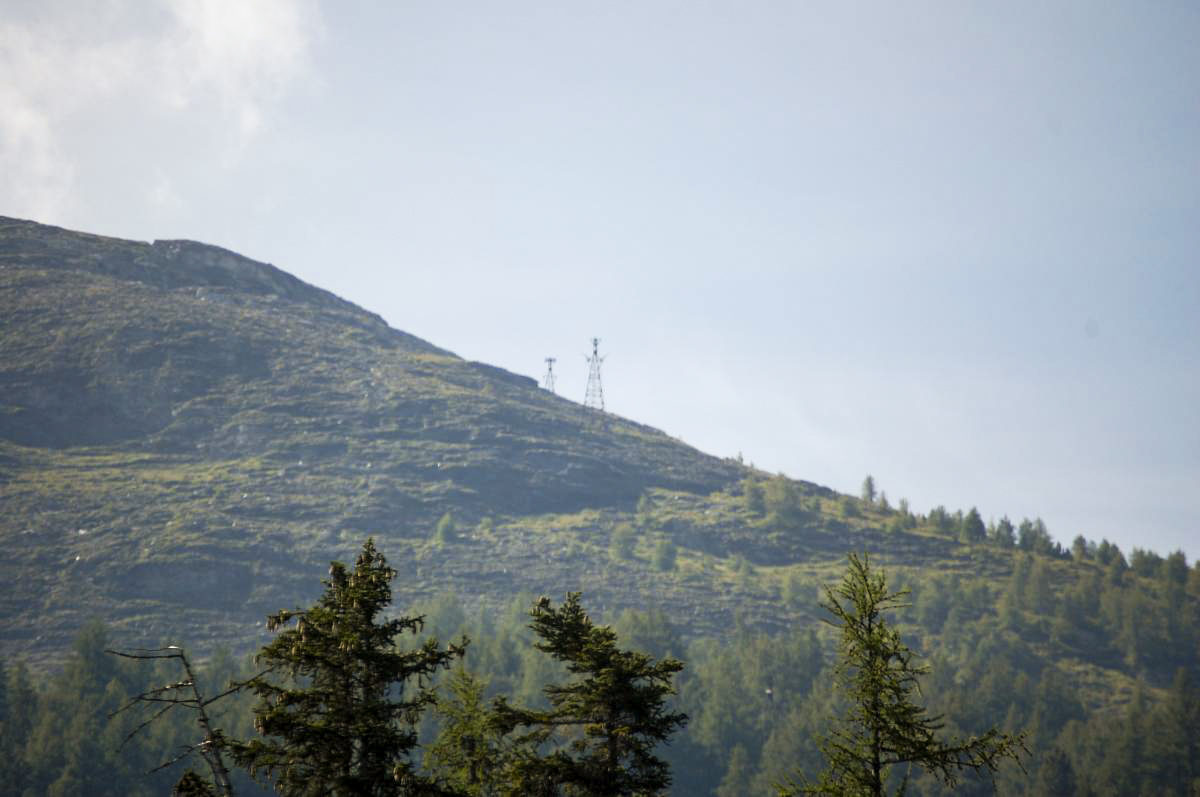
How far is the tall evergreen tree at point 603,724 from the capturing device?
66.0ft

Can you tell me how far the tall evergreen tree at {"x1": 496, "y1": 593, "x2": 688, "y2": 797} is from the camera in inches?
792

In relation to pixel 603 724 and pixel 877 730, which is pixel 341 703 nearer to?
pixel 603 724

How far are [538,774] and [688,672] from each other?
435 ft

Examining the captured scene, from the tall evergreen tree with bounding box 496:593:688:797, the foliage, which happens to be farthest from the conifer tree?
the foliage

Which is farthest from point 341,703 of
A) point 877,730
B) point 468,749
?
point 877,730

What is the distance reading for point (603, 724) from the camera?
68.3 feet

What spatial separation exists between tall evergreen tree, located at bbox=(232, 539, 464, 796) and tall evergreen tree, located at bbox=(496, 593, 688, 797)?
2746 millimetres

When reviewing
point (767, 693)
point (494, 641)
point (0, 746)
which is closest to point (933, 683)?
point (767, 693)

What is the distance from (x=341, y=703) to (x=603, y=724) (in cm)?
553

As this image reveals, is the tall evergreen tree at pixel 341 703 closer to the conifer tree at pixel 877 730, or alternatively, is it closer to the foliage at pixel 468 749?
the foliage at pixel 468 749

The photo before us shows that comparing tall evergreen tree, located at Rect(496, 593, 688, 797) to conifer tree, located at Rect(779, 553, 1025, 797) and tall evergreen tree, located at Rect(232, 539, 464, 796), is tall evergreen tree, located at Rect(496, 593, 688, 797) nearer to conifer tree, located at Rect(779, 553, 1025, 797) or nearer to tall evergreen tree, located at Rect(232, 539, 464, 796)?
tall evergreen tree, located at Rect(232, 539, 464, 796)

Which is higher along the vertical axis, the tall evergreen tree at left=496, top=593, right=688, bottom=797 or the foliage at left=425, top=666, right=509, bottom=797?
the tall evergreen tree at left=496, top=593, right=688, bottom=797

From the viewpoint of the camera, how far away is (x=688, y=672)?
5832 inches

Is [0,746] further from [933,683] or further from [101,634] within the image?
[933,683]
